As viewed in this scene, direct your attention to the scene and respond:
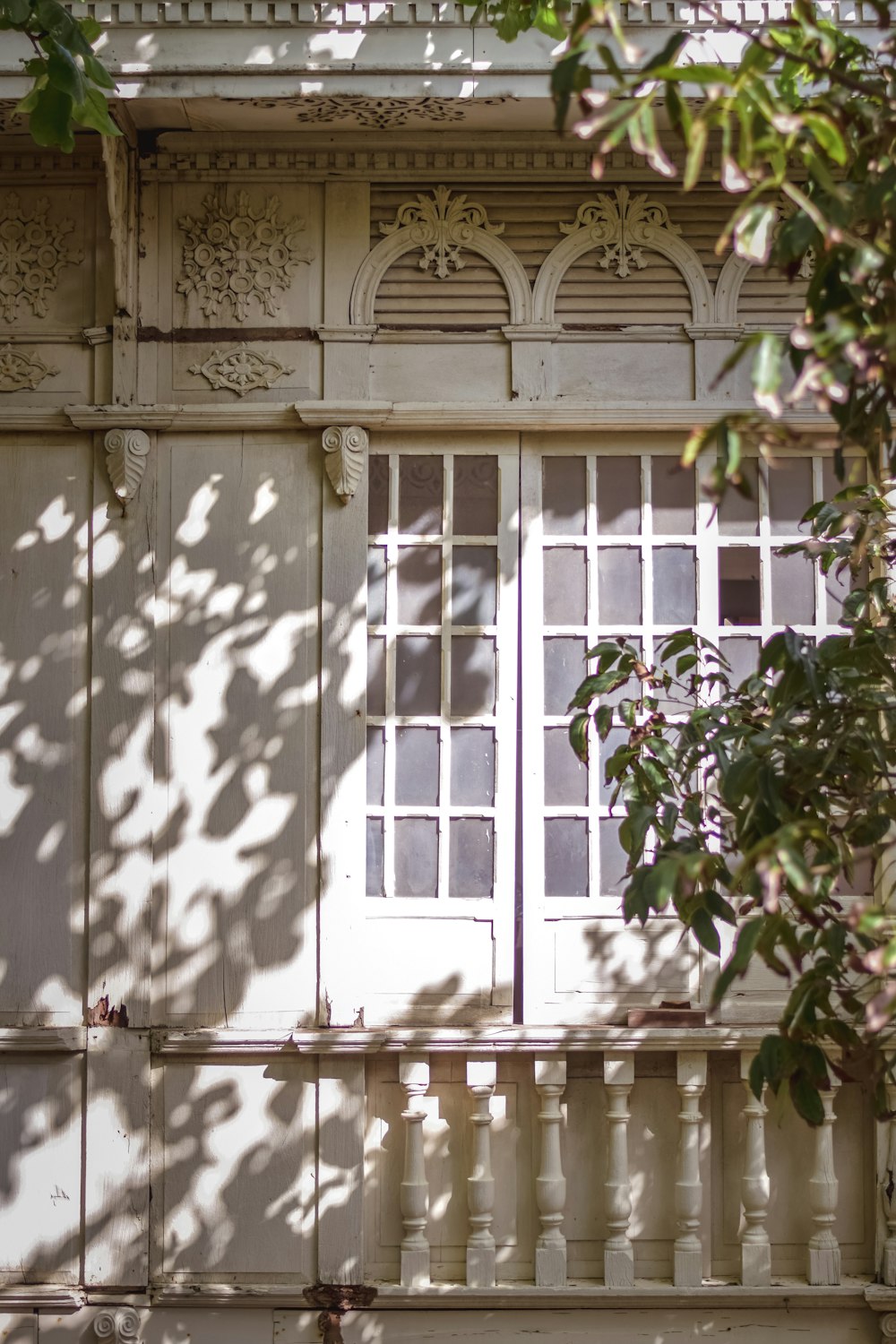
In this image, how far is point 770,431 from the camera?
1.99 m

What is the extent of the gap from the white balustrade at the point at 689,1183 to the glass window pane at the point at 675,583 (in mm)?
1474

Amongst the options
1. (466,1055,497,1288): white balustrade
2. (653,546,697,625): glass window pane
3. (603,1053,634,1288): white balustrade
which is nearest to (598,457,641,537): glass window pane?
(653,546,697,625): glass window pane

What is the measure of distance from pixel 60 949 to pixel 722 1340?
2.51 meters

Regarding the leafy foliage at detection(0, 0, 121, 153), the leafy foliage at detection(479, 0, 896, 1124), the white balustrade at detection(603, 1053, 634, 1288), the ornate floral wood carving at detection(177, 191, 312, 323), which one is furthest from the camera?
the ornate floral wood carving at detection(177, 191, 312, 323)

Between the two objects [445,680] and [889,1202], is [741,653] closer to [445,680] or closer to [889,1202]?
[445,680]

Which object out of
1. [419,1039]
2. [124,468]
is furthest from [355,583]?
[419,1039]

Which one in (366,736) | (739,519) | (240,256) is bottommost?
(366,736)

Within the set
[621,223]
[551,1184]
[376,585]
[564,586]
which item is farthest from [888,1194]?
[621,223]

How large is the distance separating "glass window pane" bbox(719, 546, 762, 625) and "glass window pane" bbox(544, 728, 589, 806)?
0.71m

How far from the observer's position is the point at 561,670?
180 inches

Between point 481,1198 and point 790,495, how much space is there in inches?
102

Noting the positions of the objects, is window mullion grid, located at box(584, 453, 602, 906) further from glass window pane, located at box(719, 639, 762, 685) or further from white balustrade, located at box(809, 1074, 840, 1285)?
white balustrade, located at box(809, 1074, 840, 1285)

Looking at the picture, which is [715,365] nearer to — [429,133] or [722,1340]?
[429,133]

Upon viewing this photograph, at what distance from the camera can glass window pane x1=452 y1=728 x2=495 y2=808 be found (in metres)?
4.51
